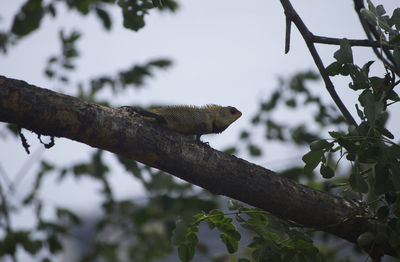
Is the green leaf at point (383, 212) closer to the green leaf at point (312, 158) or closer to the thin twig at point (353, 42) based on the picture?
the green leaf at point (312, 158)

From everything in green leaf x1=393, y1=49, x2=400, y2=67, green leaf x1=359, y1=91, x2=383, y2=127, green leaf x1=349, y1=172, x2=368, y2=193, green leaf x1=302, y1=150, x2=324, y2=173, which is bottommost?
green leaf x1=349, y1=172, x2=368, y2=193

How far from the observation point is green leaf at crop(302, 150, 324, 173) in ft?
7.82

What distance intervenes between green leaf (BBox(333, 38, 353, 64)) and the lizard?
1283 mm

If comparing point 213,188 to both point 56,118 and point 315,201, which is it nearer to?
point 315,201

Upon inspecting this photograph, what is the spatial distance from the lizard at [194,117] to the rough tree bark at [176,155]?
63 cm

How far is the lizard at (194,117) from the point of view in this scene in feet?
10.8

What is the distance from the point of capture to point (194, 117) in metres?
3.74

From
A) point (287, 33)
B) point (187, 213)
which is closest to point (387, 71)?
point (287, 33)

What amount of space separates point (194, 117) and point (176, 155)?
1397 millimetres

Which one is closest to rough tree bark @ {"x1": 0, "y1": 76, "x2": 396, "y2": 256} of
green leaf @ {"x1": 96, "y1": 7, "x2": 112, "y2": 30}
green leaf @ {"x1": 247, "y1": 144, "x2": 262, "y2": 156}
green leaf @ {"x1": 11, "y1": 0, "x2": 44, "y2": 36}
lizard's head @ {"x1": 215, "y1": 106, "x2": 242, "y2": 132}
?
lizard's head @ {"x1": 215, "y1": 106, "x2": 242, "y2": 132}

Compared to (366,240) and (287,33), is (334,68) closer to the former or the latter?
(287,33)

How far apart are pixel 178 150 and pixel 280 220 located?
2.47 ft

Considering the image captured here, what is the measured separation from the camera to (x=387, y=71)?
2.46m

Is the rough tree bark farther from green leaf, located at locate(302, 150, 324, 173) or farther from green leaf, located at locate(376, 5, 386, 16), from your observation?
green leaf, located at locate(376, 5, 386, 16)
